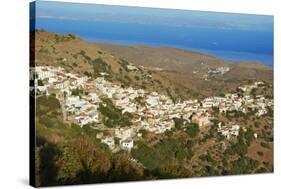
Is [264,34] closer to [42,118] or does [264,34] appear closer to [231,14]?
[231,14]

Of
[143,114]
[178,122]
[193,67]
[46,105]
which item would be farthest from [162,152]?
[46,105]

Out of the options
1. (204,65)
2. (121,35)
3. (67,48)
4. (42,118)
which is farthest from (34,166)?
(204,65)

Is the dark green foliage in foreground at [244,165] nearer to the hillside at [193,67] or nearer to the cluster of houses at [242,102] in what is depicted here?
the cluster of houses at [242,102]

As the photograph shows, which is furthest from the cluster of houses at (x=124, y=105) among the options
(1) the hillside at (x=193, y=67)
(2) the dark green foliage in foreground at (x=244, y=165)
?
(2) the dark green foliage in foreground at (x=244, y=165)

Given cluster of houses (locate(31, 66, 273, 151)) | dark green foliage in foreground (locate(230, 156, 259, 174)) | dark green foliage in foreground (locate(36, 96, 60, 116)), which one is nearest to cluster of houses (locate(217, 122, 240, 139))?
cluster of houses (locate(31, 66, 273, 151))

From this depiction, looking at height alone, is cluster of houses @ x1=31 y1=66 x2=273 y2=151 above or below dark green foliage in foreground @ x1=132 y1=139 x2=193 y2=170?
above

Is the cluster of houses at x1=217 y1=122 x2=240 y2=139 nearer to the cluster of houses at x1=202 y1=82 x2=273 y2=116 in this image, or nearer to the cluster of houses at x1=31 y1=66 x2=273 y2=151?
the cluster of houses at x1=31 y1=66 x2=273 y2=151
